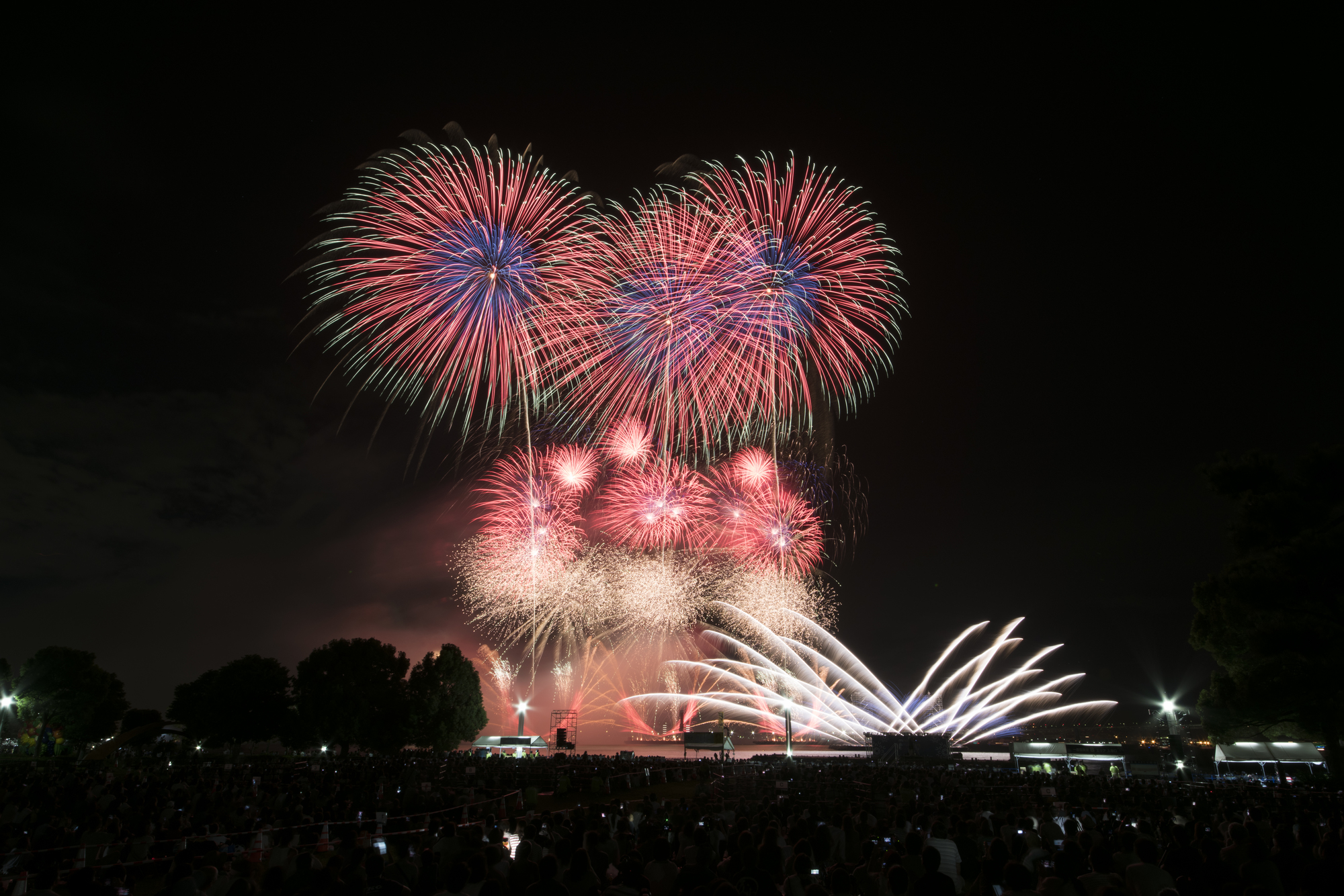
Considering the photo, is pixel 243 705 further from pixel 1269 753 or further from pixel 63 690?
pixel 1269 753

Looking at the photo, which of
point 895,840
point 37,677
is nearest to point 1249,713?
point 895,840

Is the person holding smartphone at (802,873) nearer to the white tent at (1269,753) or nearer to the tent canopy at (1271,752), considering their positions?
the white tent at (1269,753)

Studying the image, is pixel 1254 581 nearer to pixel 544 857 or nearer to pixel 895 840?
pixel 895 840

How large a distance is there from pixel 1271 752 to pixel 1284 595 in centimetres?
→ 2368

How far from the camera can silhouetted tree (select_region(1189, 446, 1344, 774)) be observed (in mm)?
20000

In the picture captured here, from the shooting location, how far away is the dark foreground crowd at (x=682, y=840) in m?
6.25

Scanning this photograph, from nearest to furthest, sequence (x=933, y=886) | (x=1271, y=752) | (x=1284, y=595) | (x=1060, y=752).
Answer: (x=933, y=886) < (x=1284, y=595) < (x=1271, y=752) < (x=1060, y=752)

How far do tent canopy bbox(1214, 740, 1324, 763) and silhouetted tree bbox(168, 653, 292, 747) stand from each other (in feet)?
218

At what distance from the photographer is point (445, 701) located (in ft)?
196

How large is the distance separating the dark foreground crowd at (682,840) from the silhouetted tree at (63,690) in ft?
157

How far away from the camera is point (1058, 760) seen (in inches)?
1531

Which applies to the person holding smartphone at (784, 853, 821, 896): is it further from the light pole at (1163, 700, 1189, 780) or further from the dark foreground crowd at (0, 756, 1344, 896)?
the light pole at (1163, 700, 1189, 780)

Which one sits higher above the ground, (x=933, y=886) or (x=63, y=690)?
(x=63, y=690)

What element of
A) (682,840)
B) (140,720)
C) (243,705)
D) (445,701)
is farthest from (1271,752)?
(140,720)
